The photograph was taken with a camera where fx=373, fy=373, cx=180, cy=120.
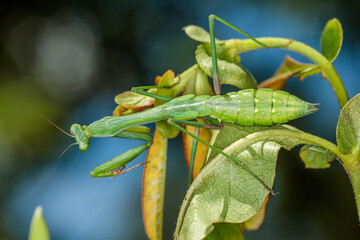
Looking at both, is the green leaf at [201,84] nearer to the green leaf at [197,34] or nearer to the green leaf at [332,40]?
the green leaf at [197,34]

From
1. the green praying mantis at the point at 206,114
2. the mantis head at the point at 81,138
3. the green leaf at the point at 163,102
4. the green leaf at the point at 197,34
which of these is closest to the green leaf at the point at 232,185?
the green praying mantis at the point at 206,114

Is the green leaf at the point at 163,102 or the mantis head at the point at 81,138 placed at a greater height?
the green leaf at the point at 163,102

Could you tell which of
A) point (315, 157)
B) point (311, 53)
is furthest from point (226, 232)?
point (311, 53)

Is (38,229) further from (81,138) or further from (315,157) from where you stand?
(81,138)

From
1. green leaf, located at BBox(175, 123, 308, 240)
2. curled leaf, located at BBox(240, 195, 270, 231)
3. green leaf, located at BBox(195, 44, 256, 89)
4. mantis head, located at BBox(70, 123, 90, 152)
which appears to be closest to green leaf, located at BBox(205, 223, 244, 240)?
green leaf, located at BBox(175, 123, 308, 240)

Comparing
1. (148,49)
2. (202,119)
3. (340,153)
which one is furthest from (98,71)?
(340,153)
